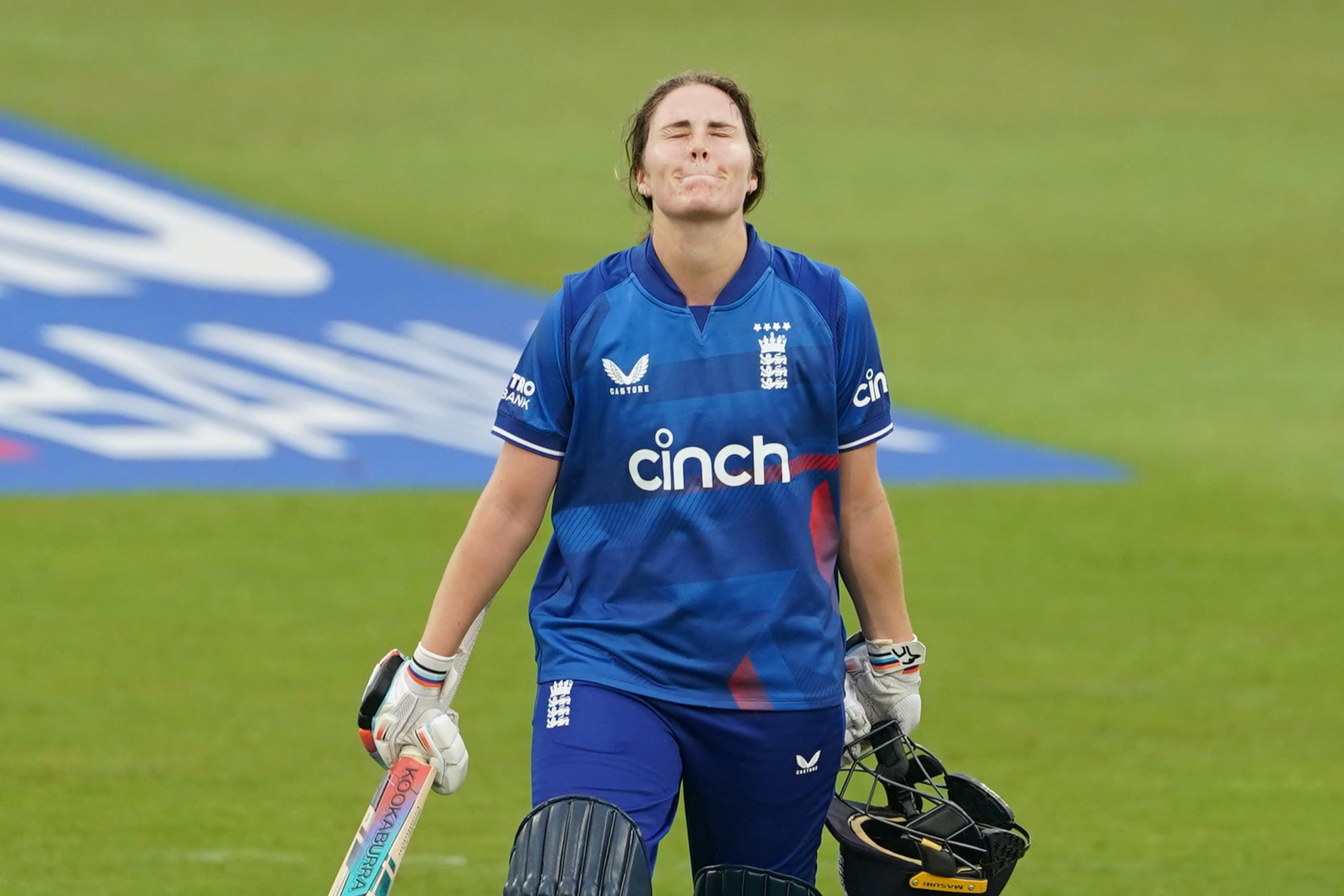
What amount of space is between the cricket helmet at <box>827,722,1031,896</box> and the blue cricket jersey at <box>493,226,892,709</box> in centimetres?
39

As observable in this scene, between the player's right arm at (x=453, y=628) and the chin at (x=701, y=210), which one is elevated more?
the chin at (x=701, y=210)

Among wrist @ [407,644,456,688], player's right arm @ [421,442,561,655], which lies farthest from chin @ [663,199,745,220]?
wrist @ [407,644,456,688]

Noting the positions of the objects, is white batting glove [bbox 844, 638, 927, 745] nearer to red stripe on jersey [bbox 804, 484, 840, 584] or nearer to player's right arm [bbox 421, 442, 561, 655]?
red stripe on jersey [bbox 804, 484, 840, 584]

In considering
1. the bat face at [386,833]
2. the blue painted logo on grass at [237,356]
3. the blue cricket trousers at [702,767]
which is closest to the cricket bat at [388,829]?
the bat face at [386,833]

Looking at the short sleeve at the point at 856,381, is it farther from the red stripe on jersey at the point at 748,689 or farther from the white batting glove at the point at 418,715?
the white batting glove at the point at 418,715

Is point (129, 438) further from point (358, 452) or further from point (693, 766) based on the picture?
point (693, 766)

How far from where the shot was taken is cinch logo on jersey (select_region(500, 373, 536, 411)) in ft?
14.0

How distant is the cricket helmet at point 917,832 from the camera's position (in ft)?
14.7

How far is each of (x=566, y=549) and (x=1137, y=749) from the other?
4962mm

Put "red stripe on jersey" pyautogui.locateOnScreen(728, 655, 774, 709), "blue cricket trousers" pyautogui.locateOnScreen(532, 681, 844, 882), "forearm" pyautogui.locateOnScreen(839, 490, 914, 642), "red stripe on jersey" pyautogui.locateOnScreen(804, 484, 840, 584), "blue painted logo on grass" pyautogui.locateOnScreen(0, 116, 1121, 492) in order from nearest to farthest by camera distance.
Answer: "blue cricket trousers" pyautogui.locateOnScreen(532, 681, 844, 882) < "red stripe on jersey" pyautogui.locateOnScreen(728, 655, 774, 709) < "red stripe on jersey" pyautogui.locateOnScreen(804, 484, 840, 584) < "forearm" pyautogui.locateOnScreen(839, 490, 914, 642) < "blue painted logo on grass" pyautogui.locateOnScreen(0, 116, 1121, 492)

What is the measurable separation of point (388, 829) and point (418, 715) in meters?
0.24

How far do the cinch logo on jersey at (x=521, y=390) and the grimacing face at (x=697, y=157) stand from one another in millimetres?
431

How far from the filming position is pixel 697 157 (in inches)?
169

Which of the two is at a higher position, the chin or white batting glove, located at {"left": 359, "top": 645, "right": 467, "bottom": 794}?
the chin
